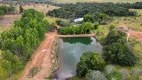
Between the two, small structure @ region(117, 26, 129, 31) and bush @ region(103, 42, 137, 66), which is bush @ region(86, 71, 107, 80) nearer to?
bush @ region(103, 42, 137, 66)

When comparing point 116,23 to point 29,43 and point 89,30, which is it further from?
point 29,43

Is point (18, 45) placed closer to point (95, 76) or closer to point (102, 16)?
point (95, 76)

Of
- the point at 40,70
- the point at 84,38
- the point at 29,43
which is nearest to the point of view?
the point at 40,70

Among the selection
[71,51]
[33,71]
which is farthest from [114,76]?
[71,51]

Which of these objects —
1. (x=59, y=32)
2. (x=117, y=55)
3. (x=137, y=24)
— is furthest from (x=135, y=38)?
(x=59, y=32)

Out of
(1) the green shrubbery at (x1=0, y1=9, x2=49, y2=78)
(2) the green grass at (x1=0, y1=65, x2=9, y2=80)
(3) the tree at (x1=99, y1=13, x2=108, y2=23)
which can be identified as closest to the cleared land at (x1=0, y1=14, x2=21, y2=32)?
(1) the green shrubbery at (x1=0, y1=9, x2=49, y2=78)

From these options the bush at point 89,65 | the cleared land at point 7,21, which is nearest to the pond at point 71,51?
the bush at point 89,65
